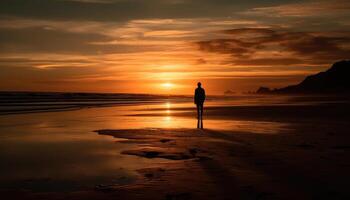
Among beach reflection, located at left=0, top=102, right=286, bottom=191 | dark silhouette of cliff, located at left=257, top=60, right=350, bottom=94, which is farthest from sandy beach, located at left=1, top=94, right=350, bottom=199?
dark silhouette of cliff, located at left=257, top=60, right=350, bottom=94

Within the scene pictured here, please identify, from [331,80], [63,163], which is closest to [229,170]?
[63,163]

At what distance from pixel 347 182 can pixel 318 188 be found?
31.1 inches

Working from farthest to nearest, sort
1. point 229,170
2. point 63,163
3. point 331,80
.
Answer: point 331,80
point 63,163
point 229,170

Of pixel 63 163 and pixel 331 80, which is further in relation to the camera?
pixel 331 80

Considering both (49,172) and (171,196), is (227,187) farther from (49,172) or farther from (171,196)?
(49,172)

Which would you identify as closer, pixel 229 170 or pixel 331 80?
pixel 229 170

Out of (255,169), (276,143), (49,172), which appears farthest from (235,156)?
(49,172)

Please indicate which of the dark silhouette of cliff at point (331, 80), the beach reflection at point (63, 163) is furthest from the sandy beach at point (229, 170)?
the dark silhouette of cliff at point (331, 80)

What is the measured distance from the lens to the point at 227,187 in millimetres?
7223

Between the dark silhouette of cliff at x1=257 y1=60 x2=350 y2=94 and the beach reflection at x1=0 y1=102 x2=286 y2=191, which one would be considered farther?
the dark silhouette of cliff at x1=257 y1=60 x2=350 y2=94

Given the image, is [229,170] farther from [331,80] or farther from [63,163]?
[331,80]

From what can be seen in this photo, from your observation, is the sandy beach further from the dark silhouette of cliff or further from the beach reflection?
Result: the dark silhouette of cliff

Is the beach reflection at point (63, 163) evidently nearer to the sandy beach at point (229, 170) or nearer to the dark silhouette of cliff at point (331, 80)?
the sandy beach at point (229, 170)

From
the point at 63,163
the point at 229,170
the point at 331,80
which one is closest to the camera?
the point at 229,170
